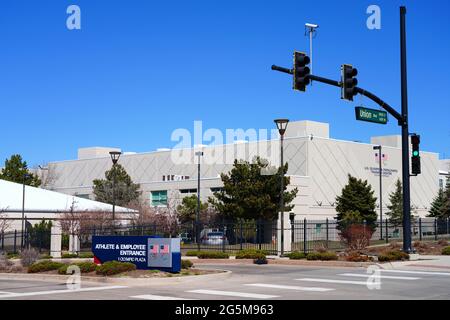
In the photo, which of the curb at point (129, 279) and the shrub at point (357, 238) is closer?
the curb at point (129, 279)

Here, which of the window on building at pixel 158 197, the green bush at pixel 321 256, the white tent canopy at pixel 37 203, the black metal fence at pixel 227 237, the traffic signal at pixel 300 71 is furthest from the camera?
the window on building at pixel 158 197

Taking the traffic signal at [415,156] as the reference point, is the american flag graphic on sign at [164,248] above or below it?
below

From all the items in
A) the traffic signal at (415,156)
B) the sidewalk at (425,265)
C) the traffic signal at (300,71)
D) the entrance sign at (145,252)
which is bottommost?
the sidewalk at (425,265)

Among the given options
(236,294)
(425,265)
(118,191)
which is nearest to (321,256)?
(425,265)

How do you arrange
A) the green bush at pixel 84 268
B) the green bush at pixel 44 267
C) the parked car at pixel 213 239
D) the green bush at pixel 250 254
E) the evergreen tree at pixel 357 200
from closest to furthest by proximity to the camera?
the green bush at pixel 84 268 < the green bush at pixel 44 267 < the green bush at pixel 250 254 < the parked car at pixel 213 239 < the evergreen tree at pixel 357 200

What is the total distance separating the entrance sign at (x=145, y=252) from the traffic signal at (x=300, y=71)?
647 centimetres

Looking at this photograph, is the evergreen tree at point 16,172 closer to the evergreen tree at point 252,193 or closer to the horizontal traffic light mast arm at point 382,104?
the evergreen tree at point 252,193

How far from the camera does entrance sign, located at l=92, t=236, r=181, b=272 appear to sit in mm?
21906

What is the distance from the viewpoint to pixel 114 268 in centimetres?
2138

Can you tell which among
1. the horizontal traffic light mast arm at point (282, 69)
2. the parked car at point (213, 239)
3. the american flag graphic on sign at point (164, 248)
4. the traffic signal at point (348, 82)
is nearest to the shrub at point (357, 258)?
the traffic signal at point (348, 82)

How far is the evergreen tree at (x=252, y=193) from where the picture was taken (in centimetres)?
6025

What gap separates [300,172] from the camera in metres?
83.9

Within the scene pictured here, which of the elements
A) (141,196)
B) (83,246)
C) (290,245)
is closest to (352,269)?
(290,245)
